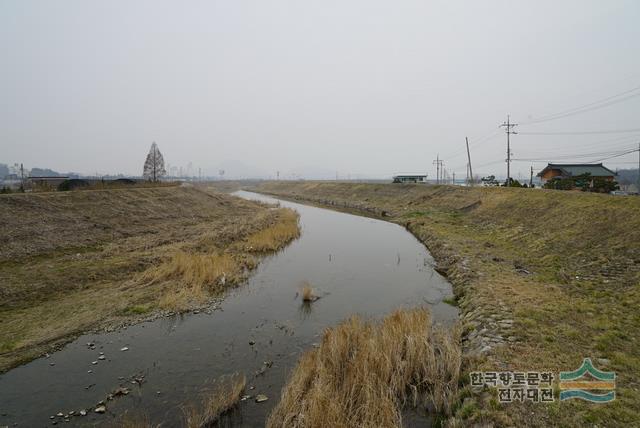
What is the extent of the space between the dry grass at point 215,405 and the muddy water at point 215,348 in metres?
0.26

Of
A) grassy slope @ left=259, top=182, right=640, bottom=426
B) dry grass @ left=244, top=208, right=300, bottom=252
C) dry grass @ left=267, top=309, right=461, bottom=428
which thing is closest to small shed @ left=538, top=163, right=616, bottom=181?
grassy slope @ left=259, top=182, right=640, bottom=426

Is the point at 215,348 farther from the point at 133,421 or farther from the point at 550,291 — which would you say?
the point at 550,291

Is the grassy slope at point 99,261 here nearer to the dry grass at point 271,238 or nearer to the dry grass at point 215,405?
the dry grass at point 271,238

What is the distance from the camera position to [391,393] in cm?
719

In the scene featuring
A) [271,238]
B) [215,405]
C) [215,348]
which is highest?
[271,238]

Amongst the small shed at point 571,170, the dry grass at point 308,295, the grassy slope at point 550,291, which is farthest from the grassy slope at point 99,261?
the small shed at point 571,170

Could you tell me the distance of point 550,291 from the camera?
12.2 m

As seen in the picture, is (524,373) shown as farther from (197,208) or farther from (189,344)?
(197,208)

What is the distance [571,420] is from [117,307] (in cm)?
1436

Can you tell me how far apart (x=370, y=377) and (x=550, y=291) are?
920 cm

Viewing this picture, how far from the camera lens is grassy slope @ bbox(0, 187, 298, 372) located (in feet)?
37.3

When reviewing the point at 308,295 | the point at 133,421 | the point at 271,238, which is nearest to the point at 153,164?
the point at 271,238

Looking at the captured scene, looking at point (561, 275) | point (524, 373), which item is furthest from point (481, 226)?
point (524, 373)

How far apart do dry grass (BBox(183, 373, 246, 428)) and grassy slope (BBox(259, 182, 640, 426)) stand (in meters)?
5.12
